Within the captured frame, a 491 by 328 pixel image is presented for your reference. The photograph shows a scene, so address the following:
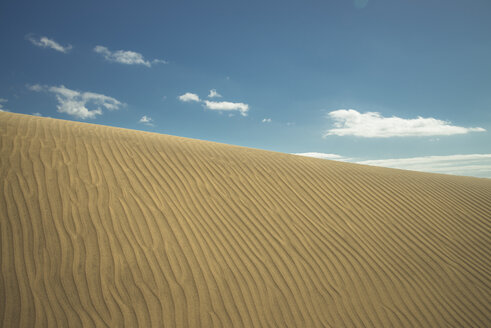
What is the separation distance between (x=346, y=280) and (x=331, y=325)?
0.92 metres

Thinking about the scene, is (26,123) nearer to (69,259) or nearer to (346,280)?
(69,259)

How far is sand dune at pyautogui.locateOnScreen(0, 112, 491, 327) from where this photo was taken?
351 centimetres

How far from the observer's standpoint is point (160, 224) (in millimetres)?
4680

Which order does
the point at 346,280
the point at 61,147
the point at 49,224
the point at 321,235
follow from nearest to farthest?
the point at 49,224, the point at 346,280, the point at 321,235, the point at 61,147

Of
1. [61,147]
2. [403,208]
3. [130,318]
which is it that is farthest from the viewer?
[403,208]

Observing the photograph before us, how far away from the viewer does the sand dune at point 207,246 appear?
11.5 ft

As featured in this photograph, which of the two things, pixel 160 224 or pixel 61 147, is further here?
pixel 61 147

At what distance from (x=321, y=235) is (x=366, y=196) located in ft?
8.78

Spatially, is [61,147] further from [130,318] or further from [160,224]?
[130,318]

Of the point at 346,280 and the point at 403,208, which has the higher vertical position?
the point at 403,208

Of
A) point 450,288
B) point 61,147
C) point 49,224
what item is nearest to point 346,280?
point 450,288

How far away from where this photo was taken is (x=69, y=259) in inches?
147

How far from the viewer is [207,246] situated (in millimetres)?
4484

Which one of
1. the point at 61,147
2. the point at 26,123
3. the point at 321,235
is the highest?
the point at 26,123
